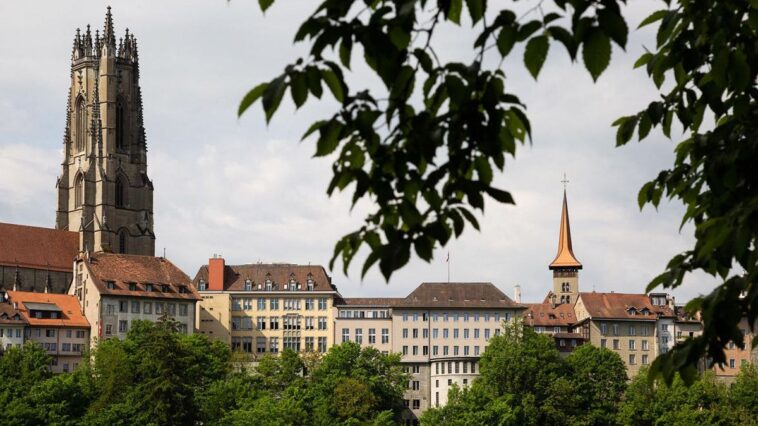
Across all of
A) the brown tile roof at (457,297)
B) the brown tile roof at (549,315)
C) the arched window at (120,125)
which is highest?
the arched window at (120,125)

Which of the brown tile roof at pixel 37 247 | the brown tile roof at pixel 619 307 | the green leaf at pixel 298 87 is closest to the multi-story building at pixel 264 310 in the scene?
the brown tile roof at pixel 37 247

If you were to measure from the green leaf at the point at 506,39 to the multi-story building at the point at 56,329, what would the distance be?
13303cm

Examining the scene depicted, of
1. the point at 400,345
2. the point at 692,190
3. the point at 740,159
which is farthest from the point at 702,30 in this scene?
the point at 400,345

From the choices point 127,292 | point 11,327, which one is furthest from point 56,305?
point 11,327

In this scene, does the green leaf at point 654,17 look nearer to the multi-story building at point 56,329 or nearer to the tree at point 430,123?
the tree at point 430,123

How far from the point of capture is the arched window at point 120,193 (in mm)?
176875

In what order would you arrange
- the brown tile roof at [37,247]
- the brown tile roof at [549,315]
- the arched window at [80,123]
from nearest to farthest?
the brown tile roof at [549,315] < the brown tile roof at [37,247] < the arched window at [80,123]

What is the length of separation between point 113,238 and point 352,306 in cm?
3678

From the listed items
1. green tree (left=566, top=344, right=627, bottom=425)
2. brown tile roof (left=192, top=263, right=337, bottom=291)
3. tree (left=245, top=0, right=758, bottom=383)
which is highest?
brown tile roof (left=192, top=263, right=337, bottom=291)

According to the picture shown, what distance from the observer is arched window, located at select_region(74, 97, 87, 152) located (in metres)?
180

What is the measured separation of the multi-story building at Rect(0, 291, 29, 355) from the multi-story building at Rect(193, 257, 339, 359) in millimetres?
23102

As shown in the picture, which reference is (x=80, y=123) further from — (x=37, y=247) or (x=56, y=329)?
(x=56, y=329)

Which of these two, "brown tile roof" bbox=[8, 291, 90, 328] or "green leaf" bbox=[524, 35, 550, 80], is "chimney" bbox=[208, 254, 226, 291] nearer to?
"brown tile roof" bbox=[8, 291, 90, 328]

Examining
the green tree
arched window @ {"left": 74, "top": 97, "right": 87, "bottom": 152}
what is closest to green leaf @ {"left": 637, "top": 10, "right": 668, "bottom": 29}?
the green tree
